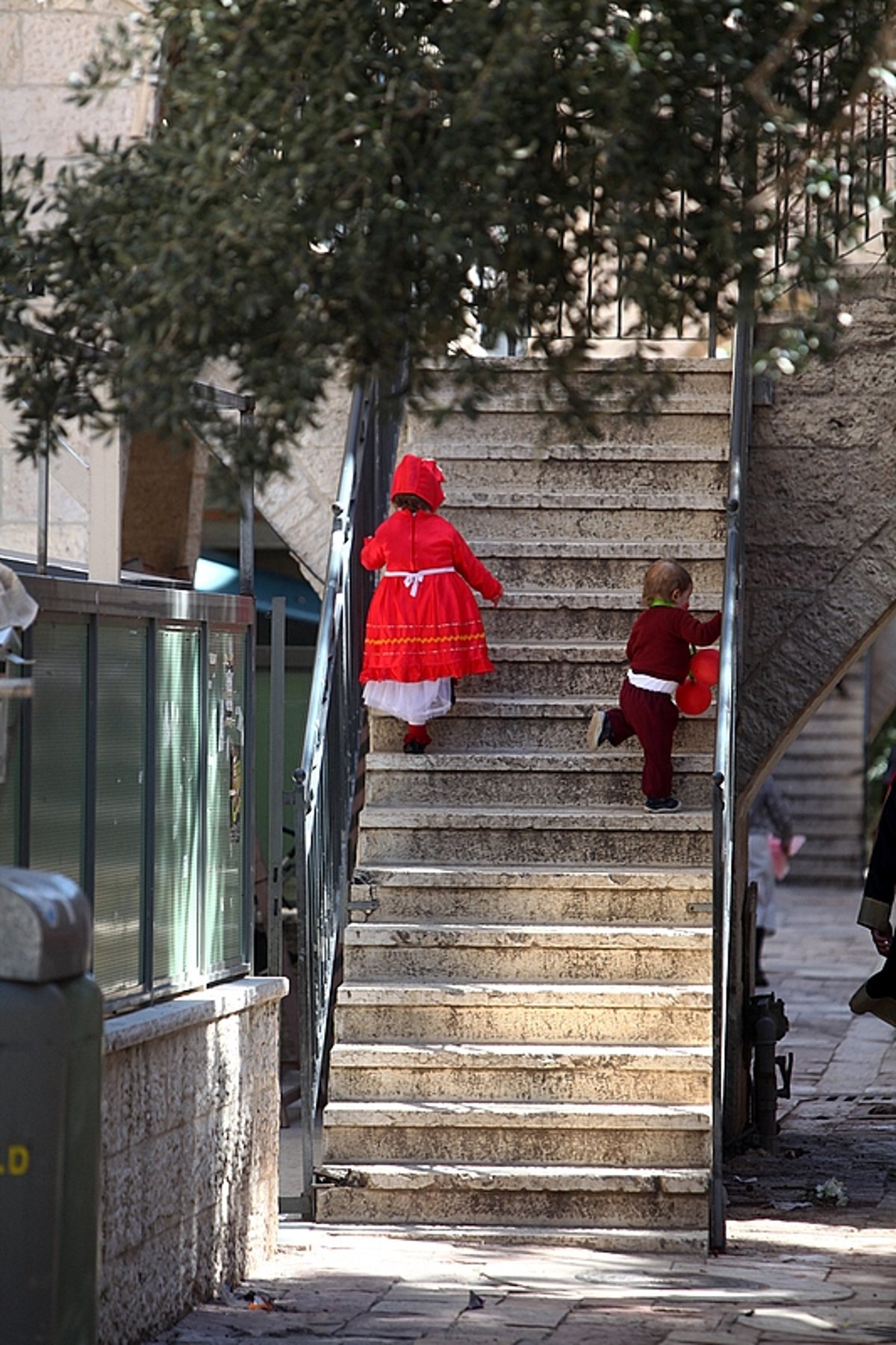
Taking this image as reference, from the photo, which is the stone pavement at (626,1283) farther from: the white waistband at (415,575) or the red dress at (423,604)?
the white waistband at (415,575)

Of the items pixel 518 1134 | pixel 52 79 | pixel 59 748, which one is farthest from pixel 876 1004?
pixel 52 79

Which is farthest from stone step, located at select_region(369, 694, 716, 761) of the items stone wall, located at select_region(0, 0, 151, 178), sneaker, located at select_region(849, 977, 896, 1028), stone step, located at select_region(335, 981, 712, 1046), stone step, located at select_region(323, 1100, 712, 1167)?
stone wall, located at select_region(0, 0, 151, 178)

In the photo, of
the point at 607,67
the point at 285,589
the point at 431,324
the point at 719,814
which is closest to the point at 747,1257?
the point at 719,814

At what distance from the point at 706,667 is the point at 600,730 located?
485mm

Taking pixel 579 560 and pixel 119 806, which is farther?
pixel 579 560

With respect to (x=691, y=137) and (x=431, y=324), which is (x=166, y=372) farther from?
(x=691, y=137)

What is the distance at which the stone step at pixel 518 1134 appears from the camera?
22.2 feet

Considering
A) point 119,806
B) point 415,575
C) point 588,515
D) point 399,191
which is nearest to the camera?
point 399,191

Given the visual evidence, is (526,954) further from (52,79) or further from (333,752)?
(52,79)

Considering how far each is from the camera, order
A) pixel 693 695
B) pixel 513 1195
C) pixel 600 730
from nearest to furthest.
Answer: pixel 513 1195 → pixel 600 730 → pixel 693 695

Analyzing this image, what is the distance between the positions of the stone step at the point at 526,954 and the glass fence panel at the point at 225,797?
129 centimetres

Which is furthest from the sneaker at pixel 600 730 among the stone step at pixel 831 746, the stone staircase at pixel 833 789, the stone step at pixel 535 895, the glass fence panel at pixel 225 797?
the stone step at pixel 831 746

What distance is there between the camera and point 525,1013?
718 centimetres

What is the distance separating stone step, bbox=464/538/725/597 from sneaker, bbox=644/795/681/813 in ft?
3.89
